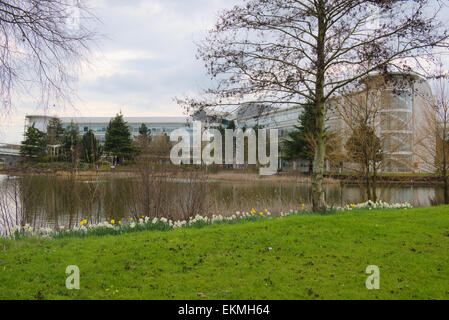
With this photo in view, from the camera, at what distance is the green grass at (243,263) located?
3.64 metres

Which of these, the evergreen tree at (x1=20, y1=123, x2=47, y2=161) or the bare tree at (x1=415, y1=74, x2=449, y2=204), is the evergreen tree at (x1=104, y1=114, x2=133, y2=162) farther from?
the bare tree at (x1=415, y1=74, x2=449, y2=204)

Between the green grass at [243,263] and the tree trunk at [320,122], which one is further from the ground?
the tree trunk at [320,122]

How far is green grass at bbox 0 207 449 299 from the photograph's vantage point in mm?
3637

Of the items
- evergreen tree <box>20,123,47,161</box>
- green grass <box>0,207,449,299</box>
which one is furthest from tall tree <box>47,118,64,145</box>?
green grass <box>0,207,449,299</box>

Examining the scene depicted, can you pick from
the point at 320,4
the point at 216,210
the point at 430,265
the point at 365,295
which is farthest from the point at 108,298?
the point at 320,4

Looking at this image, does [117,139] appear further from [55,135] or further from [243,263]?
[243,263]

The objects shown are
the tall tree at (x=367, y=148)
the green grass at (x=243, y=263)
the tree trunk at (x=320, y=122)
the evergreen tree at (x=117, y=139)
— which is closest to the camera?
the green grass at (x=243, y=263)

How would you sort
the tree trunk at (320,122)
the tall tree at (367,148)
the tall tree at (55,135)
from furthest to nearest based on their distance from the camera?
the tall tree at (55,135)
the tall tree at (367,148)
the tree trunk at (320,122)

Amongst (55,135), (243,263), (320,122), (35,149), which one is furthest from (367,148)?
(35,149)

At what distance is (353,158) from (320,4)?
313 inches

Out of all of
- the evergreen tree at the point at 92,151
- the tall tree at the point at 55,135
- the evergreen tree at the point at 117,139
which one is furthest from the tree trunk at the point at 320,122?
the evergreen tree at the point at 117,139

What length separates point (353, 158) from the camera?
13969 millimetres

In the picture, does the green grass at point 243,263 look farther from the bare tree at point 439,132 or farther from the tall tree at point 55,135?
the tall tree at point 55,135

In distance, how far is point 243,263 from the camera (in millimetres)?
4527
